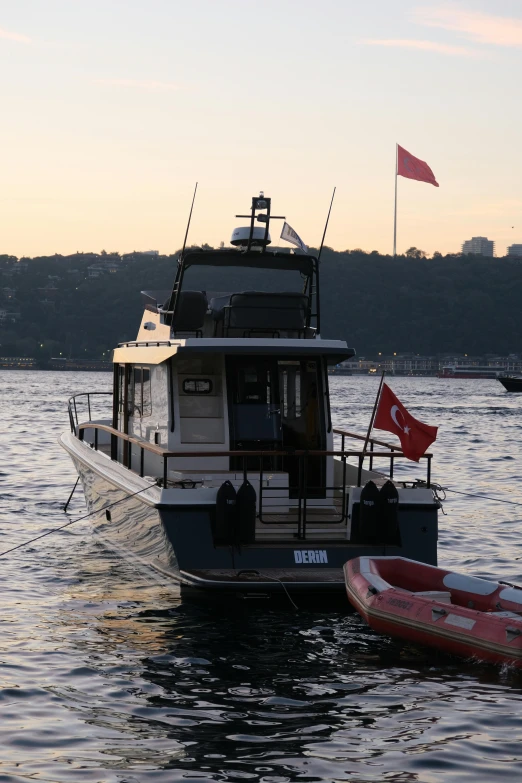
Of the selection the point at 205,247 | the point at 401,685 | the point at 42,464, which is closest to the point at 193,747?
the point at 401,685

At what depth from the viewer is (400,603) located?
10.2 metres

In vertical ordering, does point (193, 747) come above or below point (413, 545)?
below

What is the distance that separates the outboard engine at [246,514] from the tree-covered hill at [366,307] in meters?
135

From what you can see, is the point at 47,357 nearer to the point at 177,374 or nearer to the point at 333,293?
the point at 333,293

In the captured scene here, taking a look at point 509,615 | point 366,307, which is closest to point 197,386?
point 509,615

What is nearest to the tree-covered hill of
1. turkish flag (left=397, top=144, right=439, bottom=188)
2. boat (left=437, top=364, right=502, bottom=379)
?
boat (left=437, top=364, right=502, bottom=379)

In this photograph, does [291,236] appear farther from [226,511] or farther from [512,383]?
[512,383]

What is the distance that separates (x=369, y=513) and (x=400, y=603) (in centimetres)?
153

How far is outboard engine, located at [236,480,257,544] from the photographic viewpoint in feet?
36.5

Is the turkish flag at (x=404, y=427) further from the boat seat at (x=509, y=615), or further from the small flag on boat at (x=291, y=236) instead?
the small flag on boat at (x=291, y=236)

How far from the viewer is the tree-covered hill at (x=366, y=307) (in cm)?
15812

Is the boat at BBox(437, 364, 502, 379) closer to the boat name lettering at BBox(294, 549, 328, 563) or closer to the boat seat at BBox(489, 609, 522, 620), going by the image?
the boat name lettering at BBox(294, 549, 328, 563)

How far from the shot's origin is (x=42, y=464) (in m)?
29.8

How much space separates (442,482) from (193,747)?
65.7ft
